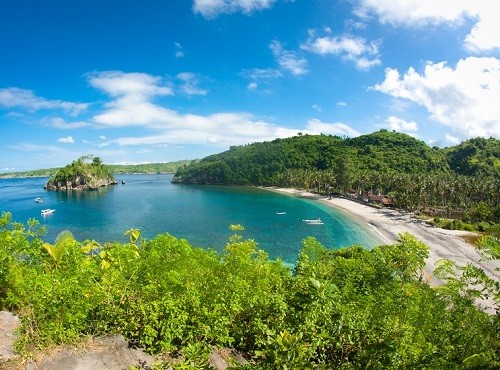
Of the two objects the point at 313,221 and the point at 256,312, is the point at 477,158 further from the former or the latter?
the point at 256,312

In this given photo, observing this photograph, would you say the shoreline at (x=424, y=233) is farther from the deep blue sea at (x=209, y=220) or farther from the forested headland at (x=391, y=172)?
the forested headland at (x=391, y=172)

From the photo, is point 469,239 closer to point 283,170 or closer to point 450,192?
point 450,192

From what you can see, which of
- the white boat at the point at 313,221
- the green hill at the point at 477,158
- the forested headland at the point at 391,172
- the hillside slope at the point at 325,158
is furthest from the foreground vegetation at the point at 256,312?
the green hill at the point at 477,158

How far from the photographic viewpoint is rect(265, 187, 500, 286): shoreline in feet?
164

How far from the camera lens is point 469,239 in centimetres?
6322

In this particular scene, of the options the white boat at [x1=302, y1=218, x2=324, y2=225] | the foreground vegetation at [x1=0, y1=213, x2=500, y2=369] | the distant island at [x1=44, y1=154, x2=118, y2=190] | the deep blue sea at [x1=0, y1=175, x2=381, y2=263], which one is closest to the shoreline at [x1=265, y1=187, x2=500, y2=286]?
the deep blue sea at [x1=0, y1=175, x2=381, y2=263]

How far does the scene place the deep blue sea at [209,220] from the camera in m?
62.9

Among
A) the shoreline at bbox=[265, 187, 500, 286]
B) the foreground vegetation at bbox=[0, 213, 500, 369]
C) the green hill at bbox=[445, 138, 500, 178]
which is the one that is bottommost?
the shoreline at bbox=[265, 187, 500, 286]

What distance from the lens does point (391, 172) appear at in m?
127

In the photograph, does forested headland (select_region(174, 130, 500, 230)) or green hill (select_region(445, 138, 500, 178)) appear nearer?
forested headland (select_region(174, 130, 500, 230))

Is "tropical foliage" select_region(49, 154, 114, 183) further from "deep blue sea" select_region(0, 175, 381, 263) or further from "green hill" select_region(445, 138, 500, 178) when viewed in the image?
"green hill" select_region(445, 138, 500, 178)

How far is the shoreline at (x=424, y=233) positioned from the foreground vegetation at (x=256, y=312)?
105 ft

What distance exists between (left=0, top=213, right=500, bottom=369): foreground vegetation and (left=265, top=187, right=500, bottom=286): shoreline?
3205 cm

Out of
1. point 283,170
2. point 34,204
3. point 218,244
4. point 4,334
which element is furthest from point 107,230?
point 283,170
